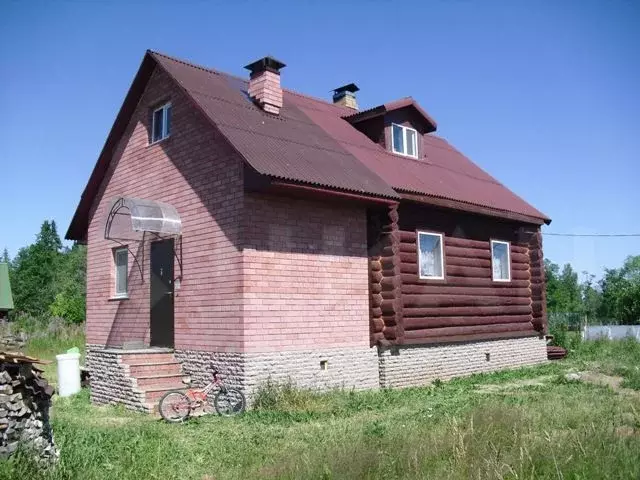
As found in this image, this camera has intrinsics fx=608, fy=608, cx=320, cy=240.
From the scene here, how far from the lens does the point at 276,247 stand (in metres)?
11.0

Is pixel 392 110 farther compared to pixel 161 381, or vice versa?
pixel 392 110

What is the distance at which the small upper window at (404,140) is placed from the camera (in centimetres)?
1573

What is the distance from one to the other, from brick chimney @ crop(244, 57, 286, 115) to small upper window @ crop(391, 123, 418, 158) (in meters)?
3.56

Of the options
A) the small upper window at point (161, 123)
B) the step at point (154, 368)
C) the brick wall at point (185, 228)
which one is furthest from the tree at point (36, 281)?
the step at point (154, 368)

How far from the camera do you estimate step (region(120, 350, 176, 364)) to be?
37.1 feet

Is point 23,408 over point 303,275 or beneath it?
beneath

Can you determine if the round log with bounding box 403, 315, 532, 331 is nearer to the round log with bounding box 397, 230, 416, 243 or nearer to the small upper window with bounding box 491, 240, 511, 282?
the small upper window with bounding box 491, 240, 511, 282

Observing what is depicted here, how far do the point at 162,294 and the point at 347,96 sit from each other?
29.1ft

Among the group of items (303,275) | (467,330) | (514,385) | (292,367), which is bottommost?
(514,385)

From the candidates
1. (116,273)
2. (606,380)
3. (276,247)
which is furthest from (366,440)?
(116,273)

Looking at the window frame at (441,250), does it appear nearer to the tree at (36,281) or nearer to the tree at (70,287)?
the tree at (70,287)

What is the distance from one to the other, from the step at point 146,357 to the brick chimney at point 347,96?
966cm

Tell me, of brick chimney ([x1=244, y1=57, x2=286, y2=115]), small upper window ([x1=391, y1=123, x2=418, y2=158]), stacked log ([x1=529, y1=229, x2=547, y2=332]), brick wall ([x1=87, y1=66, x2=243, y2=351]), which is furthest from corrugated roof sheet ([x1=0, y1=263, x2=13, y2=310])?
stacked log ([x1=529, y1=229, x2=547, y2=332])

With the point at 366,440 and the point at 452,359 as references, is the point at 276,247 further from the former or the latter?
the point at 452,359
